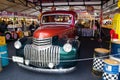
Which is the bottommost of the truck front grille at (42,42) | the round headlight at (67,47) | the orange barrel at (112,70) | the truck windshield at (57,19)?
the orange barrel at (112,70)

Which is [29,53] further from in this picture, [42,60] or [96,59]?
[96,59]

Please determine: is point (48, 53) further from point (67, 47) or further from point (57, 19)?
point (57, 19)

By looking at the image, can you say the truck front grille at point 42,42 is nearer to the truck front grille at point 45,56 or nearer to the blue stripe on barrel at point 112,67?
the truck front grille at point 45,56

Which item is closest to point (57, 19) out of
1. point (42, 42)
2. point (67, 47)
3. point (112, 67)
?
point (42, 42)

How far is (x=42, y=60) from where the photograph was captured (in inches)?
147

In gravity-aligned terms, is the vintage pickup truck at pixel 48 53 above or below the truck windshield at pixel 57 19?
below

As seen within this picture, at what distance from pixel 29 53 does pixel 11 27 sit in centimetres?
794

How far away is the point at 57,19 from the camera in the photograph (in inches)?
221

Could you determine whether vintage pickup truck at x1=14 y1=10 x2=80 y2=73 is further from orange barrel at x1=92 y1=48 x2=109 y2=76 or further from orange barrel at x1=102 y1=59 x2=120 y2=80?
orange barrel at x1=102 y1=59 x2=120 y2=80

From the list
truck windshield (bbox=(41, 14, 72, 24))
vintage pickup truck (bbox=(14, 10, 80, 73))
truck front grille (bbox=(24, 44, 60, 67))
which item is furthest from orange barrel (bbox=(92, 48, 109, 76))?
truck windshield (bbox=(41, 14, 72, 24))

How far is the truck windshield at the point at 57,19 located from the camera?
555cm

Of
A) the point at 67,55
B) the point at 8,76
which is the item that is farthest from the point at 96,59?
the point at 8,76

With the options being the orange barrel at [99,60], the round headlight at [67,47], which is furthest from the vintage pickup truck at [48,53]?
the orange barrel at [99,60]

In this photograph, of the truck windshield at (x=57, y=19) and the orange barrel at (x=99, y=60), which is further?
the truck windshield at (x=57, y=19)
